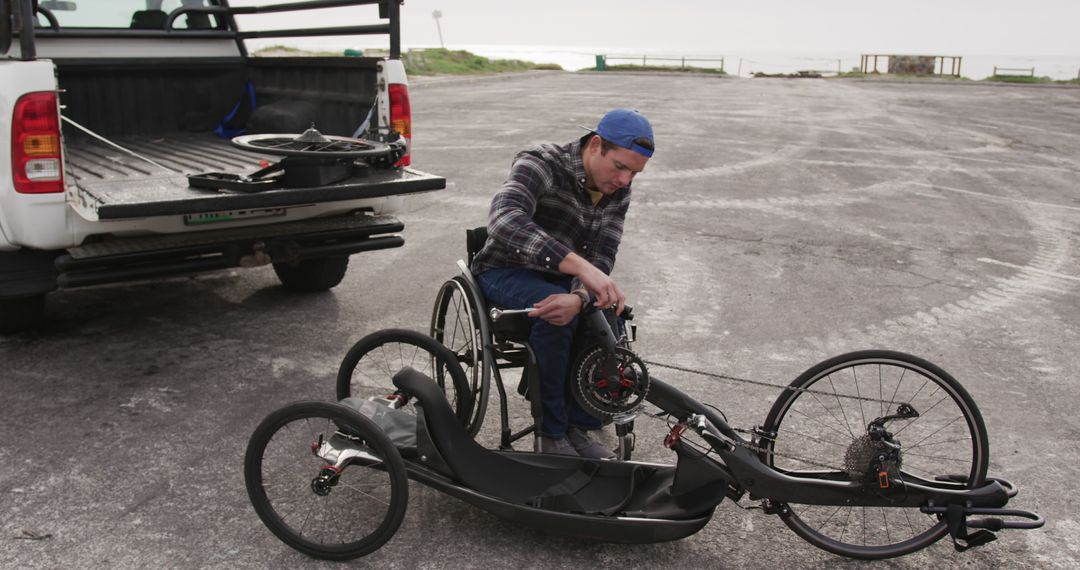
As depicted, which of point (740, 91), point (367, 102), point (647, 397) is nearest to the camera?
point (647, 397)

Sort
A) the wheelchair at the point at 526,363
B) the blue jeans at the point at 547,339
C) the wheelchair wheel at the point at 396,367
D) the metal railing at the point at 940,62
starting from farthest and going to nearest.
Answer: the metal railing at the point at 940,62 < the wheelchair wheel at the point at 396,367 < the blue jeans at the point at 547,339 < the wheelchair at the point at 526,363

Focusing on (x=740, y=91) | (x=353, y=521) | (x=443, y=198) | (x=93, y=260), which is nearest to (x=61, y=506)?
Answer: (x=353, y=521)

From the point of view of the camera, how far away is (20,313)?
4980 millimetres

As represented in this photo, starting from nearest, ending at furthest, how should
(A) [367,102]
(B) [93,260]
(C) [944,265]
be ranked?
(B) [93,260] < (A) [367,102] < (C) [944,265]

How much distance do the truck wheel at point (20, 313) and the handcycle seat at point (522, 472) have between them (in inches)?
113

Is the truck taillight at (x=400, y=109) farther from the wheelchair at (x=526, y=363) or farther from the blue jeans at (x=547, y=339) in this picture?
the blue jeans at (x=547, y=339)

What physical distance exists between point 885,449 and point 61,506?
299cm

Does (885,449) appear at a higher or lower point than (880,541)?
higher

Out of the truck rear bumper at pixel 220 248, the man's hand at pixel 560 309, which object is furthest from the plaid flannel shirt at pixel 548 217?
the truck rear bumper at pixel 220 248

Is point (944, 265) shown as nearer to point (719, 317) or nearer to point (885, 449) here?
point (719, 317)

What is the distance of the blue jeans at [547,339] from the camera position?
339 centimetres

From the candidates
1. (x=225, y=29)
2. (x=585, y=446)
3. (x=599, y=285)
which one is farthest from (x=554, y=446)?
(x=225, y=29)

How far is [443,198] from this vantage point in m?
9.26

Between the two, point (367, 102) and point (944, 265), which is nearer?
point (367, 102)
